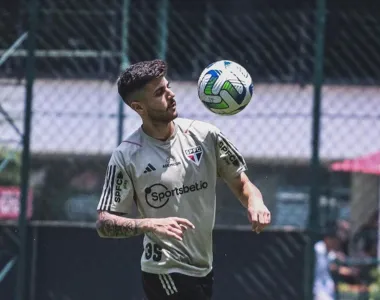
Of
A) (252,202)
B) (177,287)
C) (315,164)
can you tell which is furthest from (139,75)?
(315,164)

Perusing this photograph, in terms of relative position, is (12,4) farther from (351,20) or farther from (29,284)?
(351,20)

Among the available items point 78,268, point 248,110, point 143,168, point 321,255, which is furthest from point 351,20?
point 143,168

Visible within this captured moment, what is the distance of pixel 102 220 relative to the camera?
4555 millimetres

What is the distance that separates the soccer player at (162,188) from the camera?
4.62m

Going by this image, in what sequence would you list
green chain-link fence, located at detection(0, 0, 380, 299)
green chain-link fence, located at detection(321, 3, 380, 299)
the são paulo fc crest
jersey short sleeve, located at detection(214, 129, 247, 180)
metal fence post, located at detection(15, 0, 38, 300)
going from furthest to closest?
green chain-link fence, located at detection(321, 3, 380, 299) → green chain-link fence, located at detection(0, 0, 380, 299) → metal fence post, located at detection(15, 0, 38, 300) → jersey short sleeve, located at detection(214, 129, 247, 180) → the são paulo fc crest

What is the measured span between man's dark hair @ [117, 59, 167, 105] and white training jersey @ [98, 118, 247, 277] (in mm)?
256

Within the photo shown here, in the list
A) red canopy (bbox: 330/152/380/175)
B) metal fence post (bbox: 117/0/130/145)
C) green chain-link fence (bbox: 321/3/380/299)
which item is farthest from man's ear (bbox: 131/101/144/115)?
red canopy (bbox: 330/152/380/175)

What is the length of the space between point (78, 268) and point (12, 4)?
8.77 feet

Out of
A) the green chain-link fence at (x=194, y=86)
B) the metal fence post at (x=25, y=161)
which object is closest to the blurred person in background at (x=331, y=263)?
the green chain-link fence at (x=194, y=86)

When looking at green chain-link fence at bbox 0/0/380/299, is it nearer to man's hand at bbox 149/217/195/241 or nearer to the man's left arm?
the man's left arm

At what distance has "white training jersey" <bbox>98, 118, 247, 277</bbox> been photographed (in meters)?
4.62

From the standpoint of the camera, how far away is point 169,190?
183 inches

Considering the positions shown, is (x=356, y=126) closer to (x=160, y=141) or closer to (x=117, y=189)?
(x=160, y=141)

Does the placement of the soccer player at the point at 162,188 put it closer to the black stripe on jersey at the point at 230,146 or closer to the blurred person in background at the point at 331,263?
the black stripe on jersey at the point at 230,146
